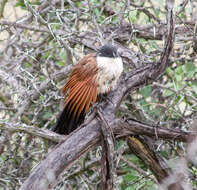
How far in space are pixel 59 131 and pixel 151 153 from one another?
73 centimetres

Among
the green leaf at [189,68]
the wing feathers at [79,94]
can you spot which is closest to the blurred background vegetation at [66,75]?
the green leaf at [189,68]

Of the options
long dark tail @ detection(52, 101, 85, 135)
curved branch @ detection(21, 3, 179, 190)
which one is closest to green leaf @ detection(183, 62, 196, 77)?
curved branch @ detection(21, 3, 179, 190)

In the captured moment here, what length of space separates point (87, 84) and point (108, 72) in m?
0.18

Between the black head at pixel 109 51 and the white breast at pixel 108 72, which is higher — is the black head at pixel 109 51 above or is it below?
above

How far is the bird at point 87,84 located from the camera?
2.43 metres

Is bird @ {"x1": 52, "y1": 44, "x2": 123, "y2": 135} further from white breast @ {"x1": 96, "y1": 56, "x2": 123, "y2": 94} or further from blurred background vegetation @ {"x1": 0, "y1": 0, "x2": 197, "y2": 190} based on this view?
blurred background vegetation @ {"x1": 0, "y1": 0, "x2": 197, "y2": 190}

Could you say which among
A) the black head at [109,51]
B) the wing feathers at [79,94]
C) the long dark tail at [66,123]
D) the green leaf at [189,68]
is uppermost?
the black head at [109,51]

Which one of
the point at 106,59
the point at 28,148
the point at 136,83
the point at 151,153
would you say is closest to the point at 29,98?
the point at 28,148

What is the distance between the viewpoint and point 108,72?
248 centimetres

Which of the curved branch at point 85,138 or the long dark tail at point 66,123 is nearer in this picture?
the curved branch at point 85,138

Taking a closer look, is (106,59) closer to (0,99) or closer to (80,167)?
(80,167)

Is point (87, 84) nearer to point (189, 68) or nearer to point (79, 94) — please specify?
point (79, 94)

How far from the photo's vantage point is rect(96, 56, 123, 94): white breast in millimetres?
2438

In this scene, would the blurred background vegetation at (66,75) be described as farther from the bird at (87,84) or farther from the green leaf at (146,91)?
the bird at (87,84)
